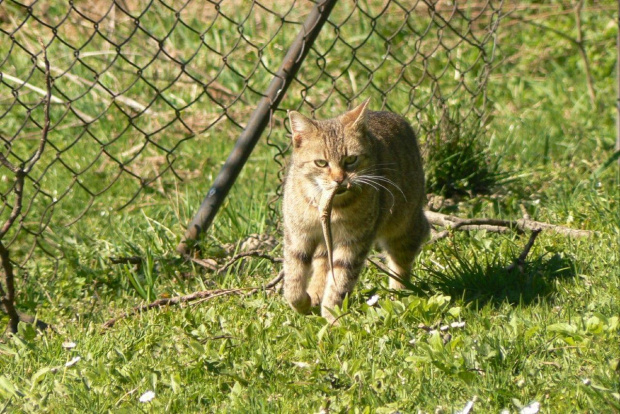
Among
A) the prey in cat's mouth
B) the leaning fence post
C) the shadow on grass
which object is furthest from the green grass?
the prey in cat's mouth

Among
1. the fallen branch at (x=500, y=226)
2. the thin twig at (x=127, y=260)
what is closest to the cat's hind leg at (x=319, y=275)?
the fallen branch at (x=500, y=226)

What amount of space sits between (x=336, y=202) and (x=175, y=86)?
3267mm

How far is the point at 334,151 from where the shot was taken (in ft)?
12.8

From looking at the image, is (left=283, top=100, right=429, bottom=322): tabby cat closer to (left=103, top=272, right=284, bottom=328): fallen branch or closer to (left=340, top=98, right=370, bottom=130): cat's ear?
(left=340, top=98, right=370, bottom=130): cat's ear

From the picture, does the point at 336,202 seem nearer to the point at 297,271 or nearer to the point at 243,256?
the point at 297,271

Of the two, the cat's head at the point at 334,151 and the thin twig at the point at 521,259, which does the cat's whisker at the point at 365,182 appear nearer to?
the cat's head at the point at 334,151

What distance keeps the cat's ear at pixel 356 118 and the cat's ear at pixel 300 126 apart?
16cm

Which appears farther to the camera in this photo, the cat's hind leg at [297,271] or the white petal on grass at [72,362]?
the cat's hind leg at [297,271]

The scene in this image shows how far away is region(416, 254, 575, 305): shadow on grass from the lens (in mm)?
3842

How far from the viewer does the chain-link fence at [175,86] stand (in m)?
5.62

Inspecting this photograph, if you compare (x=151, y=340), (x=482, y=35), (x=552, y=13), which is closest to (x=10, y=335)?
(x=151, y=340)

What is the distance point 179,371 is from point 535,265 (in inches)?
68.5

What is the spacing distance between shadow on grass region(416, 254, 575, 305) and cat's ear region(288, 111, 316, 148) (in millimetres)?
853

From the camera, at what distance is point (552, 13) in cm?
752
